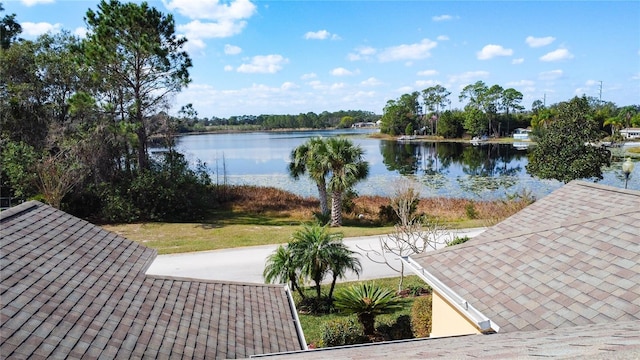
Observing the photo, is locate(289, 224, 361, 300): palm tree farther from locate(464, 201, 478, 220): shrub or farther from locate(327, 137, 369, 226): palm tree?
locate(464, 201, 478, 220): shrub

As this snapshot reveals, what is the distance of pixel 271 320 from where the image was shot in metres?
6.50

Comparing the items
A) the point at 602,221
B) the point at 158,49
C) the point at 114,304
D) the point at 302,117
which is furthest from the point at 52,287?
the point at 302,117

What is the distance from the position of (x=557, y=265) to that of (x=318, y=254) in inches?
213

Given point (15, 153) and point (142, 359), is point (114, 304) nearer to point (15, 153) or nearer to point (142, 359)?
point (142, 359)

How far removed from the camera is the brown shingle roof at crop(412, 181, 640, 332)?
5.34 meters

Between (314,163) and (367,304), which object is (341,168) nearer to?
(314,163)

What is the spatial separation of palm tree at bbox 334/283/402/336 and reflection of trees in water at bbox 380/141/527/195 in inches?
908

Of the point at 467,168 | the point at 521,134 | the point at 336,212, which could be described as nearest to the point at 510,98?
the point at 521,134

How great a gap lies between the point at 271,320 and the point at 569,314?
4.15 metres

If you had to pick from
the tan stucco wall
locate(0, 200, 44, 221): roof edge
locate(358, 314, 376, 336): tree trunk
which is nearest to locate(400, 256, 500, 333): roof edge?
the tan stucco wall

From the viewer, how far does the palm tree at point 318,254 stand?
10.3 m

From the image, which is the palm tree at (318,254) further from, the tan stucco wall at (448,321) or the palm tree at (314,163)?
the palm tree at (314,163)

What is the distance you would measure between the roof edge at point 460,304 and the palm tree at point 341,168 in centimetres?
1171

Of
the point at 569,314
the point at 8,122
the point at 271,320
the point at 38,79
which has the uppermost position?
the point at 38,79
